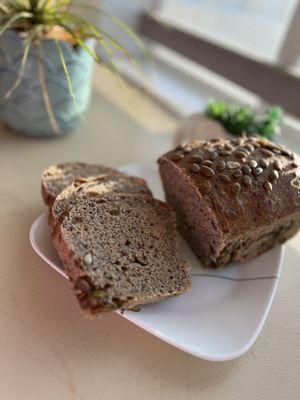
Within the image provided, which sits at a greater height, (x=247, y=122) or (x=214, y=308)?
(x=247, y=122)

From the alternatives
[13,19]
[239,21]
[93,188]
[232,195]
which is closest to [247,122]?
[232,195]

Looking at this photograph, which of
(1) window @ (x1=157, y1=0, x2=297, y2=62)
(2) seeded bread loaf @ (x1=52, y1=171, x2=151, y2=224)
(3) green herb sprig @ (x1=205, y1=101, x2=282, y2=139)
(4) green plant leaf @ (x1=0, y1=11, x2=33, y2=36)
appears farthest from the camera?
(1) window @ (x1=157, y1=0, x2=297, y2=62)

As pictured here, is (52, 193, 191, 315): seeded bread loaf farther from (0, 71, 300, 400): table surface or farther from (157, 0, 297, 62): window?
(157, 0, 297, 62): window

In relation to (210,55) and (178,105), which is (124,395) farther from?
(210,55)

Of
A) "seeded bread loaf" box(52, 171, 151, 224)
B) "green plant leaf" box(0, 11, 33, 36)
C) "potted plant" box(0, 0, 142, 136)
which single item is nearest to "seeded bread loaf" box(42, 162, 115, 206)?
"seeded bread loaf" box(52, 171, 151, 224)

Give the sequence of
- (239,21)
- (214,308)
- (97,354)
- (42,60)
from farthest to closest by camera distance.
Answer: (239,21) → (42,60) → (214,308) → (97,354)

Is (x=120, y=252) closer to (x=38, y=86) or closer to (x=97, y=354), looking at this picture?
(x=97, y=354)
